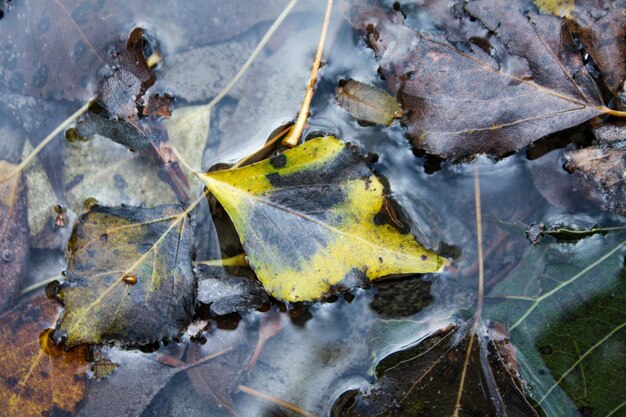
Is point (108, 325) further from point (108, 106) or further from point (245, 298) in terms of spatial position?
point (108, 106)

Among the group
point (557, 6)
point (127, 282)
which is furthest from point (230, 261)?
point (557, 6)

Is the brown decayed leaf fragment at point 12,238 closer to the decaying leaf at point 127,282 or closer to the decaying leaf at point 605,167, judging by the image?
the decaying leaf at point 127,282

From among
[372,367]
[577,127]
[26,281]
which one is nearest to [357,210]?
[372,367]

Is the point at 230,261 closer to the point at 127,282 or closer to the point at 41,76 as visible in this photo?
the point at 127,282

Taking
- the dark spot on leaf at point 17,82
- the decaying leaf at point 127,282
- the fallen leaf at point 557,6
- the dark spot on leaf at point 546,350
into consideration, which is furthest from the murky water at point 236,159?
the fallen leaf at point 557,6

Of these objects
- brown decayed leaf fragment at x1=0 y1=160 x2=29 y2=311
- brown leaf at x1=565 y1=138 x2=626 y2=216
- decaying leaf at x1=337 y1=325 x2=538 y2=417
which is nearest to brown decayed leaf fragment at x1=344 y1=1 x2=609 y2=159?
brown leaf at x1=565 y1=138 x2=626 y2=216

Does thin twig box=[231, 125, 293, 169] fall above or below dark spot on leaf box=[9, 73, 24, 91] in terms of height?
below

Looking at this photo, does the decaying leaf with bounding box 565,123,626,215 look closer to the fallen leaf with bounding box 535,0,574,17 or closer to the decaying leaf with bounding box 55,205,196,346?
the fallen leaf with bounding box 535,0,574,17
